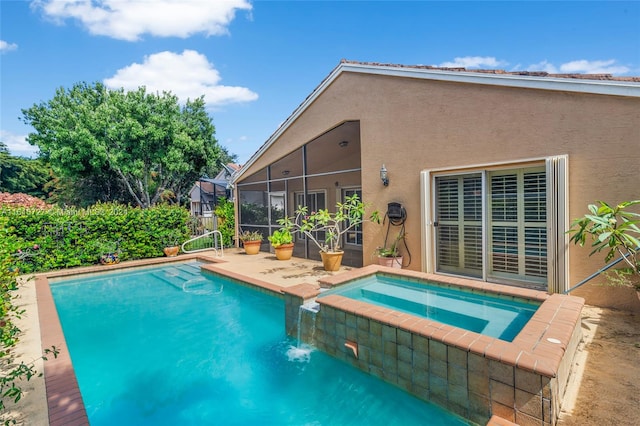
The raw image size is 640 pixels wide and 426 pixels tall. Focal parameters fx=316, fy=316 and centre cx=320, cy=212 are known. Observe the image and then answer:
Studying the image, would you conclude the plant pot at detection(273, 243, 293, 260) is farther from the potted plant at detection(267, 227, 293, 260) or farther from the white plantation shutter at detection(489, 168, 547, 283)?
the white plantation shutter at detection(489, 168, 547, 283)

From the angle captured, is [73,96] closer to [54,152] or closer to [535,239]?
[54,152]

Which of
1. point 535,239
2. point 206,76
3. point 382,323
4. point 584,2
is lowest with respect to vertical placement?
point 382,323

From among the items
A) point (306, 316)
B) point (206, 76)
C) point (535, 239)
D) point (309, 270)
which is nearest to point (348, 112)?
point (309, 270)

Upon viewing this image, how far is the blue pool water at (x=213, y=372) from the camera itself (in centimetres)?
329

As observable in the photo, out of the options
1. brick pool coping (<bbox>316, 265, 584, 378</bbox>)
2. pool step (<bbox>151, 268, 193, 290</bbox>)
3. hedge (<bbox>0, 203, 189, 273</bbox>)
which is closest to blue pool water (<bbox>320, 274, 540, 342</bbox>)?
brick pool coping (<bbox>316, 265, 584, 378</bbox>)

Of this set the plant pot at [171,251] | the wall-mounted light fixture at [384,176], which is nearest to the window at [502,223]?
the wall-mounted light fixture at [384,176]

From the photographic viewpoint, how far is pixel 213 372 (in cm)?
421

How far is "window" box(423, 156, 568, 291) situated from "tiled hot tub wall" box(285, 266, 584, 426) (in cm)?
191

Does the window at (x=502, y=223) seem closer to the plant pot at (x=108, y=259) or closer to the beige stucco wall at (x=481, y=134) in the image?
the beige stucco wall at (x=481, y=134)

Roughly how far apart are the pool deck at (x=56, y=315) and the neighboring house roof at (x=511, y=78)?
16.4ft

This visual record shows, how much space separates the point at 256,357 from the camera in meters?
4.55

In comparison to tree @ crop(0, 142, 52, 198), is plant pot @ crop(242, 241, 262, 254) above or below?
below

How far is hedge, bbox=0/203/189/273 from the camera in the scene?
929 cm

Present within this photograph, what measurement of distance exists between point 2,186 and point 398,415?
1420 inches
